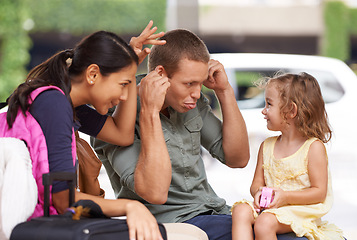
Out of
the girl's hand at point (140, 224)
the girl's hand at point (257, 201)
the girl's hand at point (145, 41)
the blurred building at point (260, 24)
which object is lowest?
the blurred building at point (260, 24)

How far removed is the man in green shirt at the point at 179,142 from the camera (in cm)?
190

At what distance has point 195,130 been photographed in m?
2.20

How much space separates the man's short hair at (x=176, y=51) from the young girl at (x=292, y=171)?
1.02ft

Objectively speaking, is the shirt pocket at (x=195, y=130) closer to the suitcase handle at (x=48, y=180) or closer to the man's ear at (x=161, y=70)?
the man's ear at (x=161, y=70)

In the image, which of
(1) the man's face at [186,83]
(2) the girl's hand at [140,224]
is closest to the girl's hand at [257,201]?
(1) the man's face at [186,83]

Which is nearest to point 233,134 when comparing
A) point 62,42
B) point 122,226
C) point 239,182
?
point 122,226

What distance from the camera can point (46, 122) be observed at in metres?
1.63

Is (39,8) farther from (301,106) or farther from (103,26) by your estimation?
(301,106)

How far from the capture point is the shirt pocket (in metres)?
2.18

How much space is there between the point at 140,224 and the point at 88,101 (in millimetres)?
521

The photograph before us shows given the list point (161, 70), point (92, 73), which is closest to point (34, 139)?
point (92, 73)

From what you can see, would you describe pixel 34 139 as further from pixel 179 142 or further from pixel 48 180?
pixel 179 142

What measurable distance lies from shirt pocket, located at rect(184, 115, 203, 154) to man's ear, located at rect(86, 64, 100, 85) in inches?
19.3

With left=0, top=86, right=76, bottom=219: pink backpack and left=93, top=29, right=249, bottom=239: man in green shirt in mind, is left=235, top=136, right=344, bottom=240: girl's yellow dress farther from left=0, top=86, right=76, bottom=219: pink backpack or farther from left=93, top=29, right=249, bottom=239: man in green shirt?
left=0, top=86, right=76, bottom=219: pink backpack
